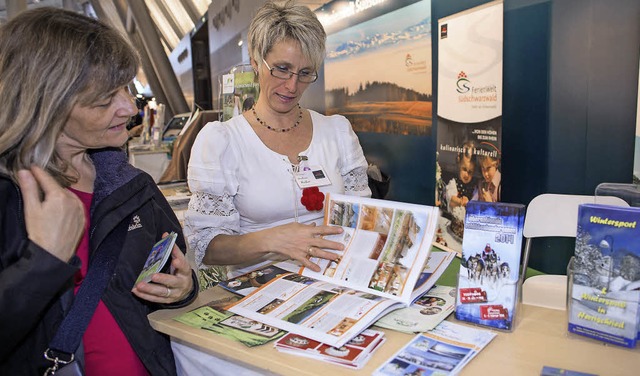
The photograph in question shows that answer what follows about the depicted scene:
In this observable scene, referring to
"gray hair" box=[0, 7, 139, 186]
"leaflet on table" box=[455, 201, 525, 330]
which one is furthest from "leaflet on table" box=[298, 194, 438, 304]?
"gray hair" box=[0, 7, 139, 186]

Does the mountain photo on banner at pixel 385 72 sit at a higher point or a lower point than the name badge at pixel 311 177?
higher

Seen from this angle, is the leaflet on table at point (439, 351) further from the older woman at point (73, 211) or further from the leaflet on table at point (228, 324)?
the older woman at point (73, 211)

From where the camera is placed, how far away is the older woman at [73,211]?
1.09 m

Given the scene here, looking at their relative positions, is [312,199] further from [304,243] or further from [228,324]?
[228,324]

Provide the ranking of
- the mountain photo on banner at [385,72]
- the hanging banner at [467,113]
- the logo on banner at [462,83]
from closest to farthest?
the hanging banner at [467,113] → the logo on banner at [462,83] → the mountain photo on banner at [385,72]

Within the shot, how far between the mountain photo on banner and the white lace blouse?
2.75 m

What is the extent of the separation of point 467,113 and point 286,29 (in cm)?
220

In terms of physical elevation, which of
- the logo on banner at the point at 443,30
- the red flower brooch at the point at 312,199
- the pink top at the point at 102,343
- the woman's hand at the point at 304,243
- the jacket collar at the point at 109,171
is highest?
the logo on banner at the point at 443,30

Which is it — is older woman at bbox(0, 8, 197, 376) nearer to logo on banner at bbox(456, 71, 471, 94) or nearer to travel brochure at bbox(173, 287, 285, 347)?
travel brochure at bbox(173, 287, 285, 347)

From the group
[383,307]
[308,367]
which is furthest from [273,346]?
[383,307]

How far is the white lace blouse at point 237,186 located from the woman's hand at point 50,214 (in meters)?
0.80

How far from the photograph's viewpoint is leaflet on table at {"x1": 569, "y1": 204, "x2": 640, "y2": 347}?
1.13 metres

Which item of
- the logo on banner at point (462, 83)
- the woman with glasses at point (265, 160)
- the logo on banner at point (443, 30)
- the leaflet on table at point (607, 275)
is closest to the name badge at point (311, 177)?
the woman with glasses at point (265, 160)

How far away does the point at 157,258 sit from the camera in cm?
134
